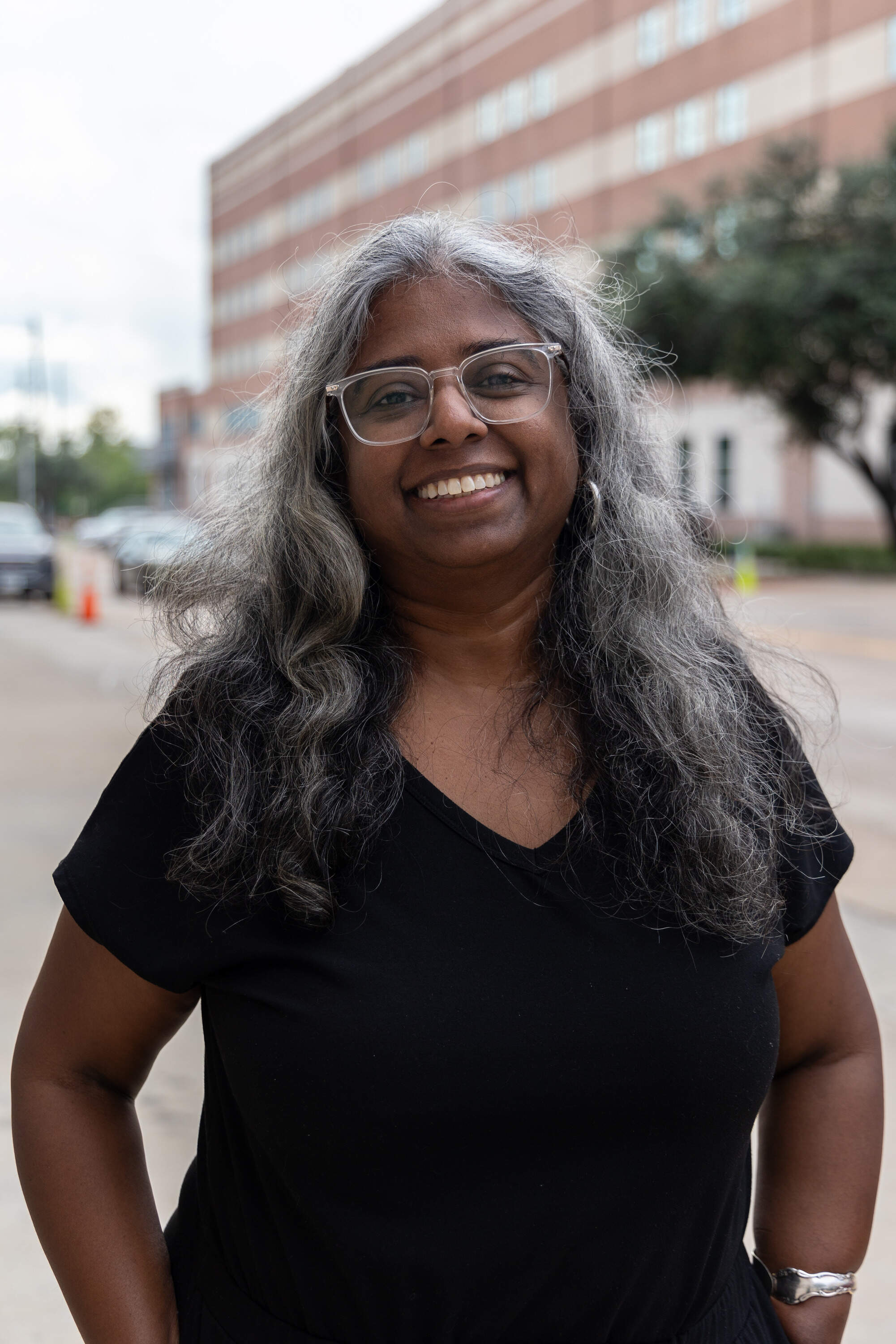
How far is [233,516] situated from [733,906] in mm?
854

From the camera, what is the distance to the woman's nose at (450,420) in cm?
156

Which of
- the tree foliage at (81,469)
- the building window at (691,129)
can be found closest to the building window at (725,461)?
the building window at (691,129)

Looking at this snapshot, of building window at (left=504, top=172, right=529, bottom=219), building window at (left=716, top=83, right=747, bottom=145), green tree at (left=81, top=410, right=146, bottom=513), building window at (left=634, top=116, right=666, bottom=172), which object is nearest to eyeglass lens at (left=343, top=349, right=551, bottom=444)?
building window at (left=716, top=83, right=747, bottom=145)

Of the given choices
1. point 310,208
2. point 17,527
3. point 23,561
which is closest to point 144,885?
point 23,561

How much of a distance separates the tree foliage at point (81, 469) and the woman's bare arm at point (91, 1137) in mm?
59827

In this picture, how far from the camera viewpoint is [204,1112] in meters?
1.64

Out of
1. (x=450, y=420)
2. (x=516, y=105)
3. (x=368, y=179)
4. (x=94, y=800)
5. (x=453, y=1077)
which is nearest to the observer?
(x=453, y=1077)

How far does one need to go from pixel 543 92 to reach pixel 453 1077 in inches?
1776

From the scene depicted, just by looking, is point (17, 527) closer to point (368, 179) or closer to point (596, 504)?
point (596, 504)

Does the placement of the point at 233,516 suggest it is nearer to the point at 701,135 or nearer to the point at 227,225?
the point at 701,135

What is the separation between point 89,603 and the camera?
18.6 m

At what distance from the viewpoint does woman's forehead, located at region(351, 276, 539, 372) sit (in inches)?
62.4

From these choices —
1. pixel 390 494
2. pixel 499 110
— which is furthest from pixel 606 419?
pixel 499 110

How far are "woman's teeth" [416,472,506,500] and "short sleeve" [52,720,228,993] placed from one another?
43 centimetres
